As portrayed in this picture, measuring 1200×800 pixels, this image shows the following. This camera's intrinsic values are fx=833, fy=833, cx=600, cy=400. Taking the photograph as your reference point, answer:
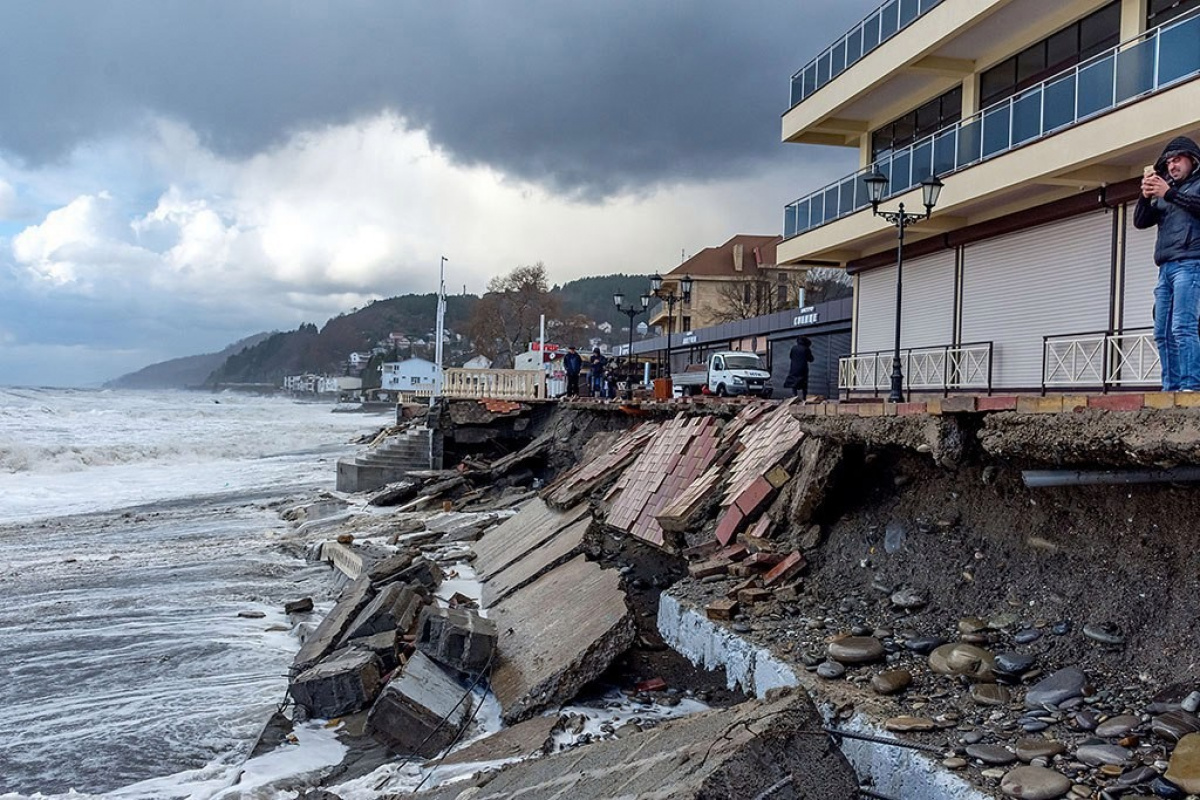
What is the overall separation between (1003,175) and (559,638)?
11589 mm

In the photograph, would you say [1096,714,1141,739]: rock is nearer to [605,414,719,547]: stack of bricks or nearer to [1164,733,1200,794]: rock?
[1164,733,1200,794]: rock

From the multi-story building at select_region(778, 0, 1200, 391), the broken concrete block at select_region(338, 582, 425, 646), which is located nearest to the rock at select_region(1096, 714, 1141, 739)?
the broken concrete block at select_region(338, 582, 425, 646)

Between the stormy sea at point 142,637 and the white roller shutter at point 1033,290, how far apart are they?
12203mm

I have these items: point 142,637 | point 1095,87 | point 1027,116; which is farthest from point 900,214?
point 142,637

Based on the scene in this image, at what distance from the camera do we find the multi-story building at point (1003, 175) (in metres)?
11.8

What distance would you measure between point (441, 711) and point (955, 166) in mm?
13601

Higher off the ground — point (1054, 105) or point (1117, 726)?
point (1054, 105)

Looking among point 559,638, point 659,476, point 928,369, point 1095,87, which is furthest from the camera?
point 928,369

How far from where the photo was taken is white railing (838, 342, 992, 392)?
51.8ft

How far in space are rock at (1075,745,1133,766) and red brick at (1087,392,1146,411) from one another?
5.13 ft

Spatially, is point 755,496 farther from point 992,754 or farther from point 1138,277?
point 1138,277

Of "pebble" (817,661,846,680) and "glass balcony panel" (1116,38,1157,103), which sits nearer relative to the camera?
"pebble" (817,661,846,680)

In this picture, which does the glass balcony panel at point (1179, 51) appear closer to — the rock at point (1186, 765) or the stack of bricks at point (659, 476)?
the stack of bricks at point (659, 476)

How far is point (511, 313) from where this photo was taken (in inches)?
3123
